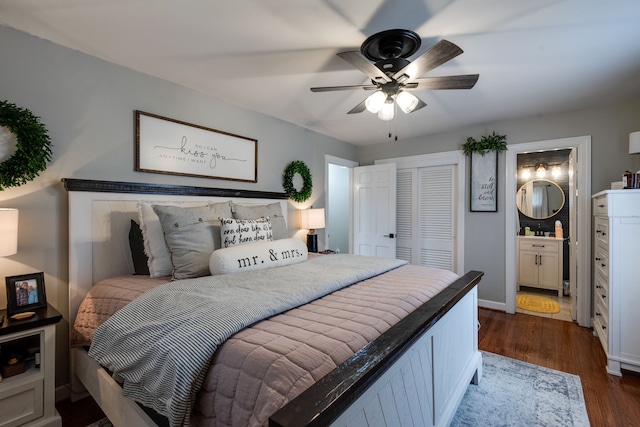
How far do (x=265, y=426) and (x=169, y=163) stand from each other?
236 cm

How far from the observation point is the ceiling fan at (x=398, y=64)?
1.75 metres

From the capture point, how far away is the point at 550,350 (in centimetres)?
276

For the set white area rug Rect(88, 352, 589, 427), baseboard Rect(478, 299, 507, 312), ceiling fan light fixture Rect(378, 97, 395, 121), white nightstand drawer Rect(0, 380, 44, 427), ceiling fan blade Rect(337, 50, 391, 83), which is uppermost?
ceiling fan blade Rect(337, 50, 391, 83)

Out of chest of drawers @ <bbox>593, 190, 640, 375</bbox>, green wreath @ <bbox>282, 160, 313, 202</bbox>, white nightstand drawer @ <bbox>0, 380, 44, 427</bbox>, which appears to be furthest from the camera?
green wreath @ <bbox>282, 160, 313, 202</bbox>

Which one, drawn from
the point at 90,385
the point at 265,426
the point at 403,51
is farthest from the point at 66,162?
the point at 403,51

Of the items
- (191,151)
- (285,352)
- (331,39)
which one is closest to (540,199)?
(331,39)

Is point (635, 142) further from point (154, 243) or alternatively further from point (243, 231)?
point (154, 243)

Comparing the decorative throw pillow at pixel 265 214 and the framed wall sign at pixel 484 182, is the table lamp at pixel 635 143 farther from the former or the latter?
the decorative throw pillow at pixel 265 214

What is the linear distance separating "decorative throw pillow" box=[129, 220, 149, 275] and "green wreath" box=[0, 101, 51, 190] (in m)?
0.66

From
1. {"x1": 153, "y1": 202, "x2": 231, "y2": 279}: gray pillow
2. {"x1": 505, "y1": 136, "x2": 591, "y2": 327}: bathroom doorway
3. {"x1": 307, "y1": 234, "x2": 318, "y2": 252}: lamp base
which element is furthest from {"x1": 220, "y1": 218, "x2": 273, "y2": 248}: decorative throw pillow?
{"x1": 505, "y1": 136, "x2": 591, "y2": 327}: bathroom doorway

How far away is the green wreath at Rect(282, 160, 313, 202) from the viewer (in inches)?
145

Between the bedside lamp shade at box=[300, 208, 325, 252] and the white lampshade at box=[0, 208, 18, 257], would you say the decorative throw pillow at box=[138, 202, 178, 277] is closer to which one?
the white lampshade at box=[0, 208, 18, 257]

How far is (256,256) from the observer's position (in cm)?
207

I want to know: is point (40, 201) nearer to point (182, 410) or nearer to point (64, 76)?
point (64, 76)
